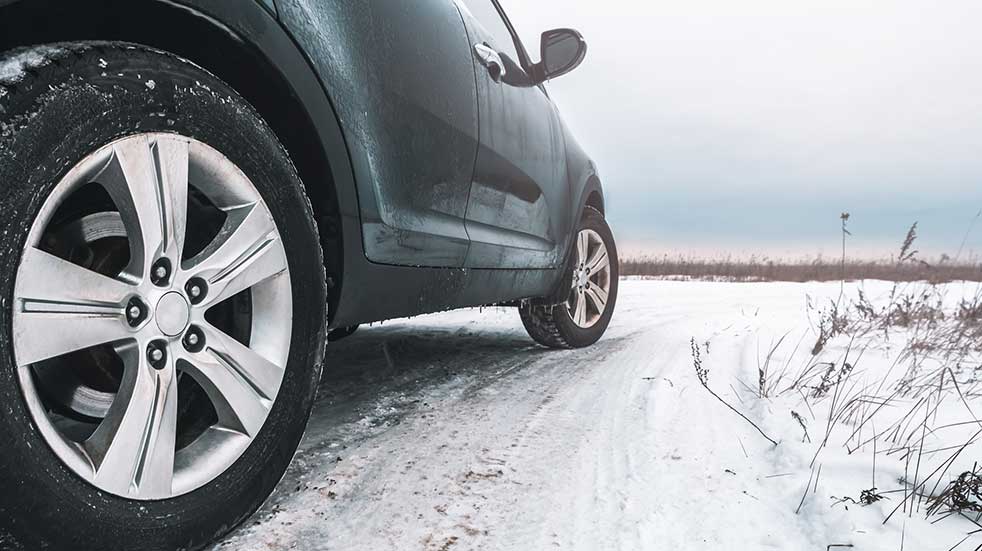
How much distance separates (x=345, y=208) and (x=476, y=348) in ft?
7.19

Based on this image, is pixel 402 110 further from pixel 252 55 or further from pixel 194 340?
pixel 194 340

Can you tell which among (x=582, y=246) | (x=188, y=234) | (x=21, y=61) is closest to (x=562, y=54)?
(x=582, y=246)

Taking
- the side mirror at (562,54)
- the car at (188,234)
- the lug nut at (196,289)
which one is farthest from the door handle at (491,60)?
the lug nut at (196,289)

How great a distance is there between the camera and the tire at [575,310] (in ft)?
→ 11.5

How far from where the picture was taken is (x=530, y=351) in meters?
3.52

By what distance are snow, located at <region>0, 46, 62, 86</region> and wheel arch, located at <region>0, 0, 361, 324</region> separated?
65mm

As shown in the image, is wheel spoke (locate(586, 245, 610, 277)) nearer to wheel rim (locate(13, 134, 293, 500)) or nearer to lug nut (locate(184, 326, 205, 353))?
wheel rim (locate(13, 134, 293, 500))

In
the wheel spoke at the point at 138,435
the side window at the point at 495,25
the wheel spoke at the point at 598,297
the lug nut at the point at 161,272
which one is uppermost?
the side window at the point at 495,25

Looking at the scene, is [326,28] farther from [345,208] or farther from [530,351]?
[530,351]

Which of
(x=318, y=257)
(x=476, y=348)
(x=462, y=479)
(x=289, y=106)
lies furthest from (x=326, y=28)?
(x=476, y=348)

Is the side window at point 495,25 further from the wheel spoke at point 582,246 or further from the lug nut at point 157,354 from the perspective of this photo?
the lug nut at point 157,354

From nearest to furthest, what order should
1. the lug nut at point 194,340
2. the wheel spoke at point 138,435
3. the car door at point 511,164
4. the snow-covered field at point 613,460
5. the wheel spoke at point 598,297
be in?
1. the wheel spoke at point 138,435
2. the lug nut at point 194,340
3. the snow-covered field at point 613,460
4. the car door at point 511,164
5. the wheel spoke at point 598,297

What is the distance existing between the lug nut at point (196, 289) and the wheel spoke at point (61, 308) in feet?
0.36

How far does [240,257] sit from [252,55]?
0.43 m
